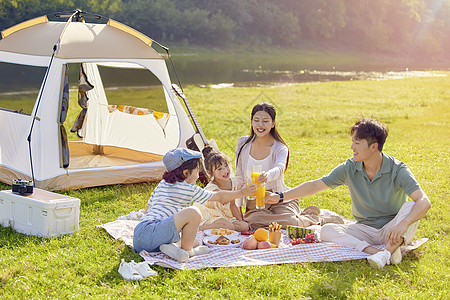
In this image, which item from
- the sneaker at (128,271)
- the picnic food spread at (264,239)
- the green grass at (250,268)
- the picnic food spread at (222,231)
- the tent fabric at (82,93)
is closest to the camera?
the green grass at (250,268)

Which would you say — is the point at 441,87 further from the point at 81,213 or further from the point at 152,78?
the point at 81,213

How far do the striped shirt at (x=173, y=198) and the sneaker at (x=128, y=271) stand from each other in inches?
14.8

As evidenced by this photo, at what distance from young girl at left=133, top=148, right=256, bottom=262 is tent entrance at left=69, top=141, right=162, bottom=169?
8.80ft

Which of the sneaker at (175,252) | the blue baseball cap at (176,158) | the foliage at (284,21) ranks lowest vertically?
the sneaker at (175,252)

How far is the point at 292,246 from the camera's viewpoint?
12.0ft

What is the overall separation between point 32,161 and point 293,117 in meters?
6.32

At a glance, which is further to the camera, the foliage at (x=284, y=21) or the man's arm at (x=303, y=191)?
the foliage at (x=284, y=21)

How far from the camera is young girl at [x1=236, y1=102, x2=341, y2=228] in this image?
165 inches

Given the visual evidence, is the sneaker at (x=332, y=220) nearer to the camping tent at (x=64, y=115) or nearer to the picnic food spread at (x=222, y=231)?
the picnic food spread at (x=222, y=231)

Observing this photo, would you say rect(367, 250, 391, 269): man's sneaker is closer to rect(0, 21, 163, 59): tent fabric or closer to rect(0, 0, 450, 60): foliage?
rect(0, 21, 163, 59): tent fabric

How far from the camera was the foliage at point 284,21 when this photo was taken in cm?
3650

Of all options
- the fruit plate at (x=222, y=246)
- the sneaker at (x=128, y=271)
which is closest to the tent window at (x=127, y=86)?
the fruit plate at (x=222, y=246)

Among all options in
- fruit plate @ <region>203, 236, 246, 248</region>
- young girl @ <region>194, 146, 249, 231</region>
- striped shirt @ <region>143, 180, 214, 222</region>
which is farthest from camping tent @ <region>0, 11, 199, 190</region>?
striped shirt @ <region>143, 180, 214, 222</region>

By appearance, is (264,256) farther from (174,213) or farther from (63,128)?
(63,128)
